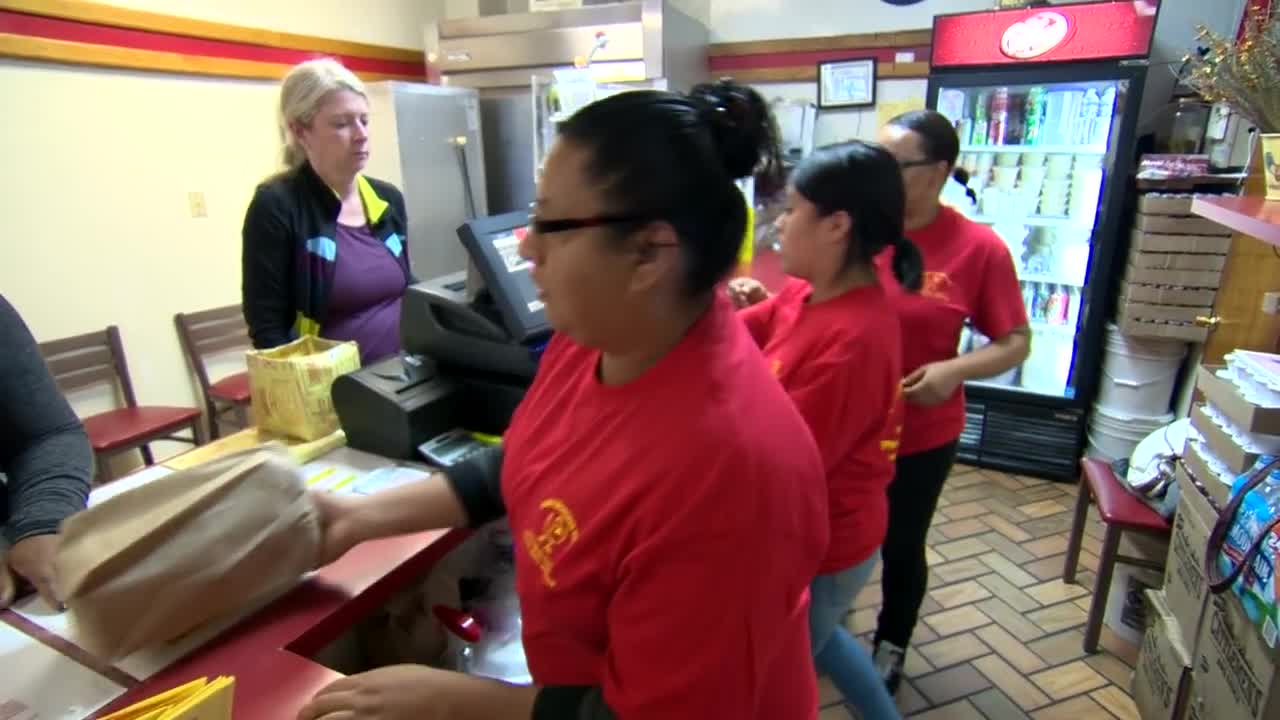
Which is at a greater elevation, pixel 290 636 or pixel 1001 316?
pixel 1001 316

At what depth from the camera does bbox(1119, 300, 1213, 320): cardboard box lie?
289 centimetres

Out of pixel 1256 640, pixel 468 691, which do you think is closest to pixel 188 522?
pixel 468 691

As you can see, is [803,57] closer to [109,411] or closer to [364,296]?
[364,296]

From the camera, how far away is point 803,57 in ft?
13.0

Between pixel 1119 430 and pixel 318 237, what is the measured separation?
3.30 meters

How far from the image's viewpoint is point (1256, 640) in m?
1.37

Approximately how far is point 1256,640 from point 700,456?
1.40 meters

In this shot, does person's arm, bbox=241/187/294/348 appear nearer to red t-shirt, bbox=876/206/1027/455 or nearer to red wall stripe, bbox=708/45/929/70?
red t-shirt, bbox=876/206/1027/455

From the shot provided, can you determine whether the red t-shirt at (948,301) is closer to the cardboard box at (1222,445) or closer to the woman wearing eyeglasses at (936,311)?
the woman wearing eyeglasses at (936,311)

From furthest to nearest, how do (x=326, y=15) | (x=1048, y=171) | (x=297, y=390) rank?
(x=326, y=15) < (x=1048, y=171) < (x=297, y=390)

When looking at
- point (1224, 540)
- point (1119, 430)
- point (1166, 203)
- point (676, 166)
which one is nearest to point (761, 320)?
point (676, 166)

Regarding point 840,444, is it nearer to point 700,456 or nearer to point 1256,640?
point 700,456

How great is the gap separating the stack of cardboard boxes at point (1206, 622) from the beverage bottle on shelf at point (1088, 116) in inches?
75.3

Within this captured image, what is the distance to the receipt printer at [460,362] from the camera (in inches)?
55.5
